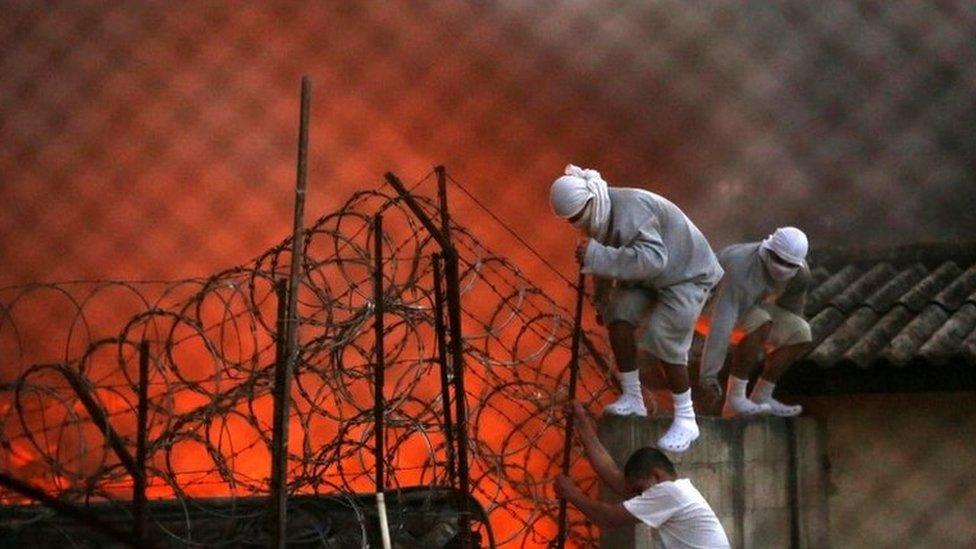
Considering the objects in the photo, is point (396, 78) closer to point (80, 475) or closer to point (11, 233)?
point (11, 233)

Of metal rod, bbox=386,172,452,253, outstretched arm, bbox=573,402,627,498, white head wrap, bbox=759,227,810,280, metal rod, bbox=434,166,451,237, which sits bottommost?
outstretched arm, bbox=573,402,627,498

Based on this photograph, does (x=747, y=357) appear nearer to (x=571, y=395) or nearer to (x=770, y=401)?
(x=770, y=401)

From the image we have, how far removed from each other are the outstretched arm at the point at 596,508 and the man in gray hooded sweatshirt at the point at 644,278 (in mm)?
748

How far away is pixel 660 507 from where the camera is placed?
743 cm

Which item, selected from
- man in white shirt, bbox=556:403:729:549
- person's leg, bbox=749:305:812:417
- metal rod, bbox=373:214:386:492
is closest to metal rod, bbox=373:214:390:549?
metal rod, bbox=373:214:386:492

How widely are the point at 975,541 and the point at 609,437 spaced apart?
2634 mm

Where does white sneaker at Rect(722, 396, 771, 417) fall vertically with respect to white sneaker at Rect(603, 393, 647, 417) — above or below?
above

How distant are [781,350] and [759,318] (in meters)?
0.23

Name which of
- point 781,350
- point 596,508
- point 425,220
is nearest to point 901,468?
point 781,350

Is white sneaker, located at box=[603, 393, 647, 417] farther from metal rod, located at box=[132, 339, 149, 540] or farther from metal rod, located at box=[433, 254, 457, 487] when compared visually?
metal rod, located at box=[132, 339, 149, 540]

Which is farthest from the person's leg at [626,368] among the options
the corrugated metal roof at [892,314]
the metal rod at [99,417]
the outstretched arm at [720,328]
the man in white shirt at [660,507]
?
the metal rod at [99,417]

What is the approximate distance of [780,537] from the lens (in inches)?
369

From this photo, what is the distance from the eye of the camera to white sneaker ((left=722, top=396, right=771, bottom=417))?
932 cm

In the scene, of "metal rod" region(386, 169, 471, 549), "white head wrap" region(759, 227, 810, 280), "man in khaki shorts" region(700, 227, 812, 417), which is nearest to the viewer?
"metal rod" region(386, 169, 471, 549)
